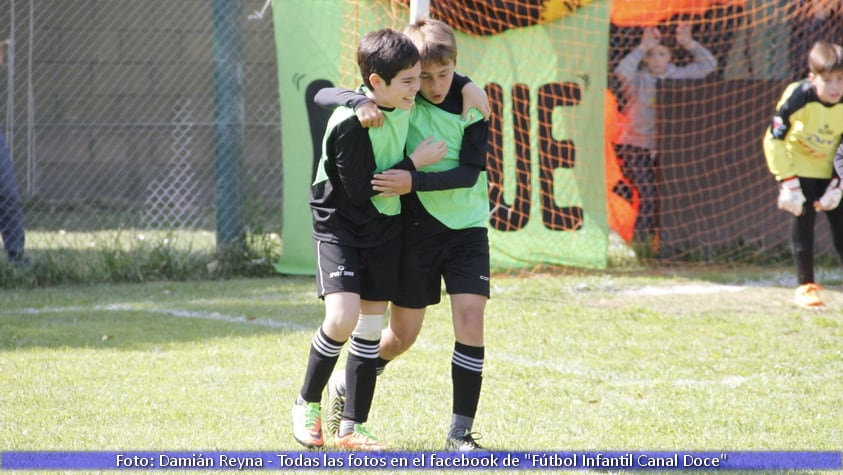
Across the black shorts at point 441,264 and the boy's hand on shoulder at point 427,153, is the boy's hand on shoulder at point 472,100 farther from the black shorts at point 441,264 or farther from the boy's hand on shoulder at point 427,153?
the black shorts at point 441,264

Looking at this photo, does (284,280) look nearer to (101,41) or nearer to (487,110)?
(487,110)

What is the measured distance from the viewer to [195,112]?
12883mm

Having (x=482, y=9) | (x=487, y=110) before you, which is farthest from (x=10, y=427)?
(x=482, y=9)

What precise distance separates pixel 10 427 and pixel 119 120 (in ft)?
29.8

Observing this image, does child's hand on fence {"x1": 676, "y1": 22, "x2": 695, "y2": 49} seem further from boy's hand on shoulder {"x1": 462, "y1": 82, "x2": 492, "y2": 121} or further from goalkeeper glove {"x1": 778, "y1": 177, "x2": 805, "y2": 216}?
boy's hand on shoulder {"x1": 462, "y1": 82, "x2": 492, "y2": 121}

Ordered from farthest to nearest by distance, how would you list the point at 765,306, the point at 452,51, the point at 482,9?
the point at 482,9, the point at 765,306, the point at 452,51

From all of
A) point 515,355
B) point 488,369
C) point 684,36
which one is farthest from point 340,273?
point 684,36

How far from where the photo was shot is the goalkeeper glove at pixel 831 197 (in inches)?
279

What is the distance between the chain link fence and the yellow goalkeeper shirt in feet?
20.5
